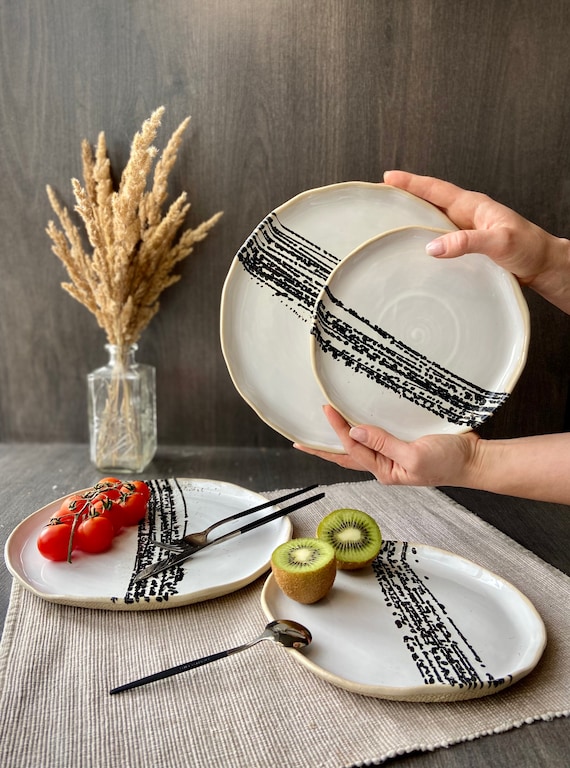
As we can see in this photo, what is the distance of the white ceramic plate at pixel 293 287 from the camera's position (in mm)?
1012

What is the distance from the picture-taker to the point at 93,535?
0.97 m

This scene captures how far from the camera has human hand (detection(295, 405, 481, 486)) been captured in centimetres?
92

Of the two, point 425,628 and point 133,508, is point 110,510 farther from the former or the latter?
point 425,628

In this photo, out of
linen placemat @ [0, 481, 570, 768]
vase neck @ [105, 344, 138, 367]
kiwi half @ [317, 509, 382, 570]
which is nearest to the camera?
linen placemat @ [0, 481, 570, 768]

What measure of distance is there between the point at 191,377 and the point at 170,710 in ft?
3.18

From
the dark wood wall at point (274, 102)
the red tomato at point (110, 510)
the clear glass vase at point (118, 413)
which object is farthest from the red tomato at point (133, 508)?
the dark wood wall at point (274, 102)

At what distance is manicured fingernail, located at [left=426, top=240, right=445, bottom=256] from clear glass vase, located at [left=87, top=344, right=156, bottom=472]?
31.4 inches

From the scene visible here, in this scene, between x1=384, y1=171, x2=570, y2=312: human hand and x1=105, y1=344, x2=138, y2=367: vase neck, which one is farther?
x1=105, y1=344, x2=138, y2=367: vase neck

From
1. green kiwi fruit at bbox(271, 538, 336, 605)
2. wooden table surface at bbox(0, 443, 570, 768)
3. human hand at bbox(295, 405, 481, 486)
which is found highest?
human hand at bbox(295, 405, 481, 486)

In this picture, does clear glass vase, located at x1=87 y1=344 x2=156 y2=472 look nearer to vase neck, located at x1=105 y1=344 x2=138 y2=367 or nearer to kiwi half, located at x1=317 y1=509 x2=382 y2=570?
vase neck, located at x1=105 y1=344 x2=138 y2=367

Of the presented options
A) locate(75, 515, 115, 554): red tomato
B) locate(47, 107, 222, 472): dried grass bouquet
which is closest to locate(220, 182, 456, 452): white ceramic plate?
locate(75, 515, 115, 554): red tomato

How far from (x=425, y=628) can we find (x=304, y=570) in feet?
0.58

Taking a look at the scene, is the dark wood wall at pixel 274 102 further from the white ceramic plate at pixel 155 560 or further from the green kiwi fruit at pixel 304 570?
the green kiwi fruit at pixel 304 570

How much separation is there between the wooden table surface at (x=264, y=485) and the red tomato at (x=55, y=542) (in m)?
0.07
